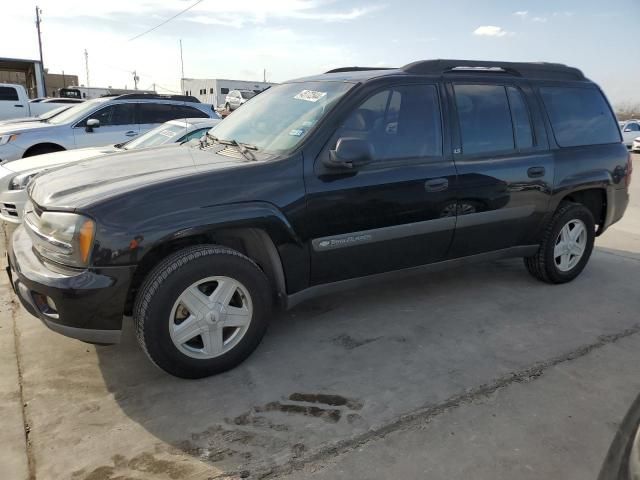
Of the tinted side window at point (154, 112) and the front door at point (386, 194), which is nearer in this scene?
the front door at point (386, 194)

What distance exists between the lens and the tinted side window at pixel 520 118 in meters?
4.09

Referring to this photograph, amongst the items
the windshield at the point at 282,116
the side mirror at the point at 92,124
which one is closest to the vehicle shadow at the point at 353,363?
the windshield at the point at 282,116

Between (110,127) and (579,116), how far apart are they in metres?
7.65

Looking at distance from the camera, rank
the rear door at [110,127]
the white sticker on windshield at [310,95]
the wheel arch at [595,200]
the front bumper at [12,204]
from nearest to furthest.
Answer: the white sticker on windshield at [310,95]
the wheel arch at [595,200]
the front bumper at [12,204]
the rear door at [110,127]

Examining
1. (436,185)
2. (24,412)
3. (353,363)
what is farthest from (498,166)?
(24,412)

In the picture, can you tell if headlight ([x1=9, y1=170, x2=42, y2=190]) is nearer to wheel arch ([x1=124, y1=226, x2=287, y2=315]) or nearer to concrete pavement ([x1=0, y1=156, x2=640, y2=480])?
concrete pavement ([x1=0, y1=156, x2=640, y2=480])

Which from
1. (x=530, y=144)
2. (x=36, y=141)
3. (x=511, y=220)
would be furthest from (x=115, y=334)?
(x=36, y=141)

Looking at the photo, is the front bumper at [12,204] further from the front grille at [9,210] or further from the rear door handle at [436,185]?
the rear door handle at [436,185]

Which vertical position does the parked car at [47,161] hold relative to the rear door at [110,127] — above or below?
below

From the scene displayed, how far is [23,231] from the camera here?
327cm

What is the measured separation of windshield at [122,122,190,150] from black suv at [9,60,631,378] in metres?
2.64

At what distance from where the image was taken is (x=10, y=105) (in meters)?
16.1

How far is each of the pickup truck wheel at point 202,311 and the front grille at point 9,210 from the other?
3.50 metres

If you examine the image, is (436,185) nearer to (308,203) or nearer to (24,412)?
(308,203)
